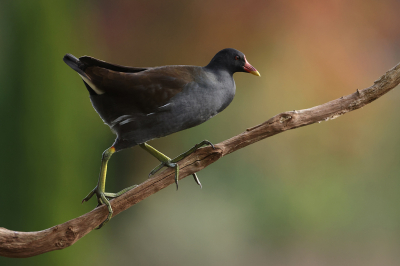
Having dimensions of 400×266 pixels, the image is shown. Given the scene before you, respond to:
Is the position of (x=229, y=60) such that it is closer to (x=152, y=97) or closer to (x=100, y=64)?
(x=152, y=97)

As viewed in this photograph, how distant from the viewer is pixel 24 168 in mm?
2031

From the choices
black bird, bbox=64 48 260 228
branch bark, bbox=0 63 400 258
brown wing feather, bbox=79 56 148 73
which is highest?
brown wing feather, bbox=79 56 148 73

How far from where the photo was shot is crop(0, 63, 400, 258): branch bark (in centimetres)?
133

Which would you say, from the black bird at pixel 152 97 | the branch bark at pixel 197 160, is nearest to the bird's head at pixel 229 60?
the black bird at pixel 152 97

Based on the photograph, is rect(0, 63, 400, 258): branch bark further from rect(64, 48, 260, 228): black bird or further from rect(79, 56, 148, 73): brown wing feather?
rect(79, 56, 148, 73): brown wing feather

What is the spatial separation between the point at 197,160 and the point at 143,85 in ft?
1.06

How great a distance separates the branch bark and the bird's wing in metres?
0.24

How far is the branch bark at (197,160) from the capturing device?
133 cm

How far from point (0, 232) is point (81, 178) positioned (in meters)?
0.90

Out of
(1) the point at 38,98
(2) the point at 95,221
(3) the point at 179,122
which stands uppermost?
(1) the point at 38,98

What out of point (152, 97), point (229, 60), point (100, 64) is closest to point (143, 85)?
point (152, 97)

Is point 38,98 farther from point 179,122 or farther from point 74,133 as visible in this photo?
point 179,122

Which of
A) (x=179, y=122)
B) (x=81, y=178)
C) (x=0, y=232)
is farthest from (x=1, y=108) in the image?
(x=179, y=122)

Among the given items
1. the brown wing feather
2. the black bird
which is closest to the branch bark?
the black bird
